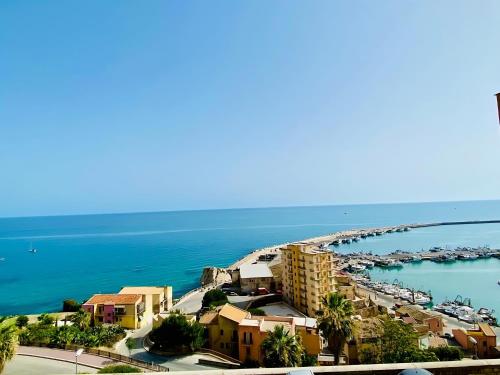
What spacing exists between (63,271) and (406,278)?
354 ft

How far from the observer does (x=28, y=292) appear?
304 ft

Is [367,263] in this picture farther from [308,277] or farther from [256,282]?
[308,277]

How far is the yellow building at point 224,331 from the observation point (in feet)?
129

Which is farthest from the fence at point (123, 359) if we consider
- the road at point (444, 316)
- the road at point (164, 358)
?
the road at point (444, 316)

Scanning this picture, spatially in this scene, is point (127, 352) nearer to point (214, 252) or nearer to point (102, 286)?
point (102, 286)

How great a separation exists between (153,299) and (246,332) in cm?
2650

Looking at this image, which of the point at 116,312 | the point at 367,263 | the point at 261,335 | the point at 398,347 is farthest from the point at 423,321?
the point at 367,263

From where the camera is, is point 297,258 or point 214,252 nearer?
point 297,258

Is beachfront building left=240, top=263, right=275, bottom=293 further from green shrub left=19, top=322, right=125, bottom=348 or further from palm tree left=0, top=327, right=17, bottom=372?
palm tree left=0, top=327, right=17, bottom=372

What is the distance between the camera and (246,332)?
37.5 m

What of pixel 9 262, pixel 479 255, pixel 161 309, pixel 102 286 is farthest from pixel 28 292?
pixel 479 255

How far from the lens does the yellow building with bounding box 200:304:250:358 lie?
39.3 m

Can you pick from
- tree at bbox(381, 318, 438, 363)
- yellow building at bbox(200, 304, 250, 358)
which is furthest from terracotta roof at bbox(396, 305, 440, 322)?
yellow building at bbox(200, 304, 250, 358)

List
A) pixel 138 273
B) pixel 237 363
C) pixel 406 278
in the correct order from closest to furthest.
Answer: pixel 237 363 → pixel 406 278 → pixel 138 273
